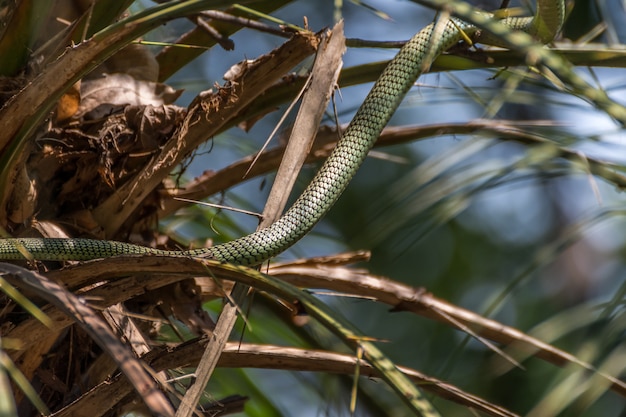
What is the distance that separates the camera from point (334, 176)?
73.2 inches

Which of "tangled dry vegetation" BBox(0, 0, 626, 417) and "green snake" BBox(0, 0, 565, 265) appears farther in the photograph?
"green snake" BBox(0, 0, 565, 265)

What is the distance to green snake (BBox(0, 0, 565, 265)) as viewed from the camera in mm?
1689

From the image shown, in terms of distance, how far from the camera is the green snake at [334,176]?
1.69 m

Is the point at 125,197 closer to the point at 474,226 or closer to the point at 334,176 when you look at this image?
the point at 334,176

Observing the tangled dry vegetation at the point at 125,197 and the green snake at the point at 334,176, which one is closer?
the tangled dry vegetation at the point at 125,197

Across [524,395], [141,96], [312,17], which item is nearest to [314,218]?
[141,96]

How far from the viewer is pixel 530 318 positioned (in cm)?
507

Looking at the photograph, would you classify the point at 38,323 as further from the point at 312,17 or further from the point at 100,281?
the point at 312,17

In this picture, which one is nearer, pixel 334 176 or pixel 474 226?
pixel 334 176

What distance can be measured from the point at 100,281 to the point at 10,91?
0.54 meters

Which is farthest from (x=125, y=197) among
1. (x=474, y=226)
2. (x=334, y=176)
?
(x=474, y=226)

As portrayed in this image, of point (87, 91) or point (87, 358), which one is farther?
point (87, 91)

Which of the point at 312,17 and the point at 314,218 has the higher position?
the point at 312,17

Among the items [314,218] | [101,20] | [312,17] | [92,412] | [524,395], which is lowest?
[524,395]
